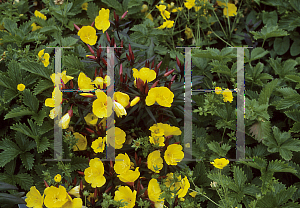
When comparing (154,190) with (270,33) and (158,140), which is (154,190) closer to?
(158,140)

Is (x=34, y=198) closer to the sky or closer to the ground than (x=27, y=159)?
closer to the ground

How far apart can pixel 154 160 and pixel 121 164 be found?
15 centimetres

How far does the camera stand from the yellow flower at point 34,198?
3.80 feet

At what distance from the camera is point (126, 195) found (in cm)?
112

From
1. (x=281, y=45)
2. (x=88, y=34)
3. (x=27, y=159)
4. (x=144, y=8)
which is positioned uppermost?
(x=144, y=8)

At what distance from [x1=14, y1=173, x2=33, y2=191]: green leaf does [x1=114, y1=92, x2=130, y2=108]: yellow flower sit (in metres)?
0.62

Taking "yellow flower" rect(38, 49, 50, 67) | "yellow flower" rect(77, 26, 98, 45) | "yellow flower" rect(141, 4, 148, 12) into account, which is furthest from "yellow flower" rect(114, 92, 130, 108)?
"yellow flower" rect(141, 4, 148, 12)

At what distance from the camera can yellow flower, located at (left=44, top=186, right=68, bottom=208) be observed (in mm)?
1088

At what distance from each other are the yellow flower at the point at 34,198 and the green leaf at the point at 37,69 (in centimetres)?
56

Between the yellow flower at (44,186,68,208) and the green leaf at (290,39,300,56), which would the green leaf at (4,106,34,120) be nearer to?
the yellow flower at (44,186,68,208)

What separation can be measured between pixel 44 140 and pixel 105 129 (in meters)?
0.31

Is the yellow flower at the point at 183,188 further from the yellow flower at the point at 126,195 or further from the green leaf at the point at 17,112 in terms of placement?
the green leaf at the point at 17,112

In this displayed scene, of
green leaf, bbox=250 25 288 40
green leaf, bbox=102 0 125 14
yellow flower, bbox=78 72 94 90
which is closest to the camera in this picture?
yellow flower, bbox=78 72 94 90

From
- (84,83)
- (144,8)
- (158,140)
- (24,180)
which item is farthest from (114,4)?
(24,180)
